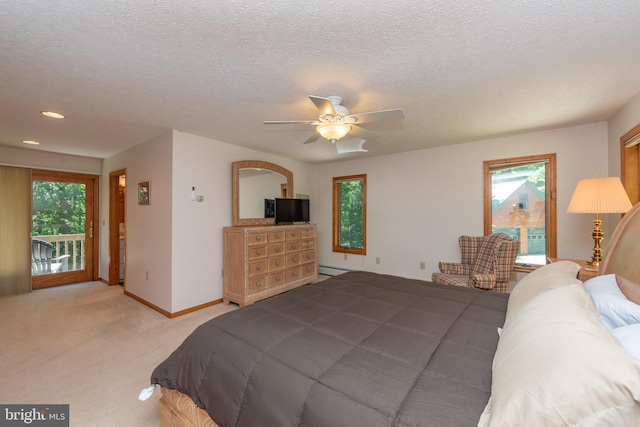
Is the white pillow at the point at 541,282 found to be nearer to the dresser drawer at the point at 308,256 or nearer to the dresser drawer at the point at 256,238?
the dresser drawer at the point at 256,238

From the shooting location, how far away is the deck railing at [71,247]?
4648 millimetres

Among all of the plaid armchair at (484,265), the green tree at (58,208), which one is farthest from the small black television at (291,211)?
the green tree at (58,208)

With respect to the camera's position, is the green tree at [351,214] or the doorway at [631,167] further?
the green tree at [351,214]

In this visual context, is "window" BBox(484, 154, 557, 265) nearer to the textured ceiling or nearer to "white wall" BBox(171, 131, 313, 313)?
the textured ceiling

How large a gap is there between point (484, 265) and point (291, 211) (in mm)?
2999

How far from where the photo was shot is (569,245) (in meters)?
3.24

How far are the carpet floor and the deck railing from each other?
0.86m

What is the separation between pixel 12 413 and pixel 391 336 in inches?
98.8

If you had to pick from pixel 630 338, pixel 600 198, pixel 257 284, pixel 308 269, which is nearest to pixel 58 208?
pixel 257 284

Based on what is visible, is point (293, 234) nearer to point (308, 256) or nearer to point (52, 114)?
point (308, 256)

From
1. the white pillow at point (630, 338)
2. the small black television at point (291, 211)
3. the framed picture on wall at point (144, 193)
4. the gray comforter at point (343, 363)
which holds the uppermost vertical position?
the framed picture on wall at point (144, 193)

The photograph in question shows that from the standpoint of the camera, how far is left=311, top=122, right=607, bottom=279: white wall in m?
3.17

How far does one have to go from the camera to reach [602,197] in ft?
7.42

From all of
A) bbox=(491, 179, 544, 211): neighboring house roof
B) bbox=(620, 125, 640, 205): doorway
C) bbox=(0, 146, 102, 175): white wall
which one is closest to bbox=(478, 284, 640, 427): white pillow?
bbox=(620, 125, 640, 205): doorway
